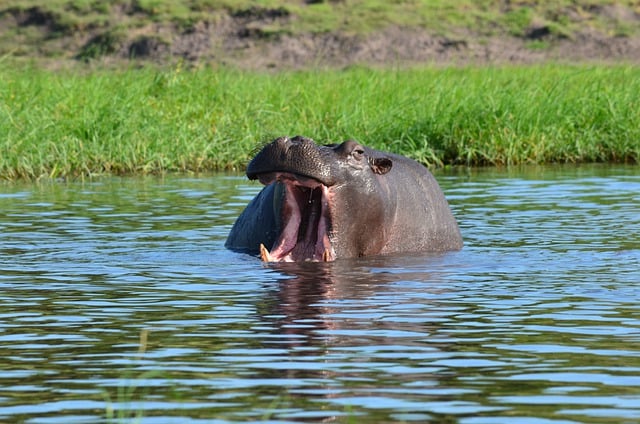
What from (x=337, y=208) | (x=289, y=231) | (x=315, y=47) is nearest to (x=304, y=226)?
(x=289, y=231)

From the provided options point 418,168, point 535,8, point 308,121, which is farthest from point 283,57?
point 418,168

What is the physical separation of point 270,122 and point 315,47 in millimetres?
16113

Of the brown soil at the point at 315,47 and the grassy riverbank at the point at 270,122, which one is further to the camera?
the brown soil at the point at 315,47

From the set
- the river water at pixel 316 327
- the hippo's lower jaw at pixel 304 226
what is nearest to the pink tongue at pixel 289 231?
the hippo's lower jaw at pixel 304 226

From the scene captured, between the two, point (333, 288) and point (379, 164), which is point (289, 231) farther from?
point (333, 288)

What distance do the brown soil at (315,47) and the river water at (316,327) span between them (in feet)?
66.4

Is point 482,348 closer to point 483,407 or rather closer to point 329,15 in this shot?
point 483,407

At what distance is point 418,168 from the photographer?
8562 mm

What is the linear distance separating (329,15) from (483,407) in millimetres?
28844

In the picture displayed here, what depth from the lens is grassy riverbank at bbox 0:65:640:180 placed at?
43.8ft

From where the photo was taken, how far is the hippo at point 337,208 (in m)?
7.05

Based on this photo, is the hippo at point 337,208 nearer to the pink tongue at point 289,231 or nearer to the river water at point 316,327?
the pink tongue at point 289,231

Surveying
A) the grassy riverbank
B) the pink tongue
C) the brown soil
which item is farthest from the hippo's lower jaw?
the brown soil

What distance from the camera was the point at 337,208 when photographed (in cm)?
741
